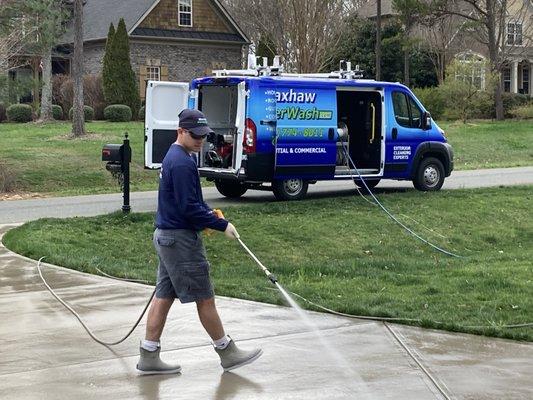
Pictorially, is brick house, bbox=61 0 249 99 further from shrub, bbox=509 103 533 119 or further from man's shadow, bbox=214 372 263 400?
man's shadow, bbox=214 372 263 400

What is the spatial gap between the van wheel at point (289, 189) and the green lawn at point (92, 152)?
454cm

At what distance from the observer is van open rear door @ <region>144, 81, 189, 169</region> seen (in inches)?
636

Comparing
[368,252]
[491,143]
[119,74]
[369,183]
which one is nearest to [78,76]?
[119,74]

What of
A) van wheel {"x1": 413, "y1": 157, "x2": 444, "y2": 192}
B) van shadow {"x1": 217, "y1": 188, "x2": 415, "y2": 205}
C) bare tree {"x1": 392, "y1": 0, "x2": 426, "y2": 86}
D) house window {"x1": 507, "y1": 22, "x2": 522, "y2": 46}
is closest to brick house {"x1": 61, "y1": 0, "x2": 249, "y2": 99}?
bare tree {"x1": 392, "y1": 0, "x2": 426, "y2": 86}

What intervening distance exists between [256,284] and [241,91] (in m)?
6.37

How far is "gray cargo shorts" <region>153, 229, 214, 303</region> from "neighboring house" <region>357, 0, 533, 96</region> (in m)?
44.0

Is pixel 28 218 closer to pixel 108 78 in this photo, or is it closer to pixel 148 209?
pixel 148 209

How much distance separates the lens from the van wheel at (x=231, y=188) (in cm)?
1767

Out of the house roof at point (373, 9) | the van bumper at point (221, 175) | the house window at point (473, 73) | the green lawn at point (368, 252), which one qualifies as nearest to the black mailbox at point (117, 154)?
the green lawn at point (368, 252)

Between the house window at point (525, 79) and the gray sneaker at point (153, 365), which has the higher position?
the house window at point (525, 79)

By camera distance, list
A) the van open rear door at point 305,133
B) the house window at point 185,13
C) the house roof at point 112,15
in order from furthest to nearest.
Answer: the house window at point 185,13, the house roof at point 112,15, the van open rear door at point 305,133

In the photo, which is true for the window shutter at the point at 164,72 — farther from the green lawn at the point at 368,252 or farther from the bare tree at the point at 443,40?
the green lawn at the point at 368,252

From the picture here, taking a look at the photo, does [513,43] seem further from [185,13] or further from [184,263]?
[184,263]

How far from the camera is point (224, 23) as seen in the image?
48625 millimetres
